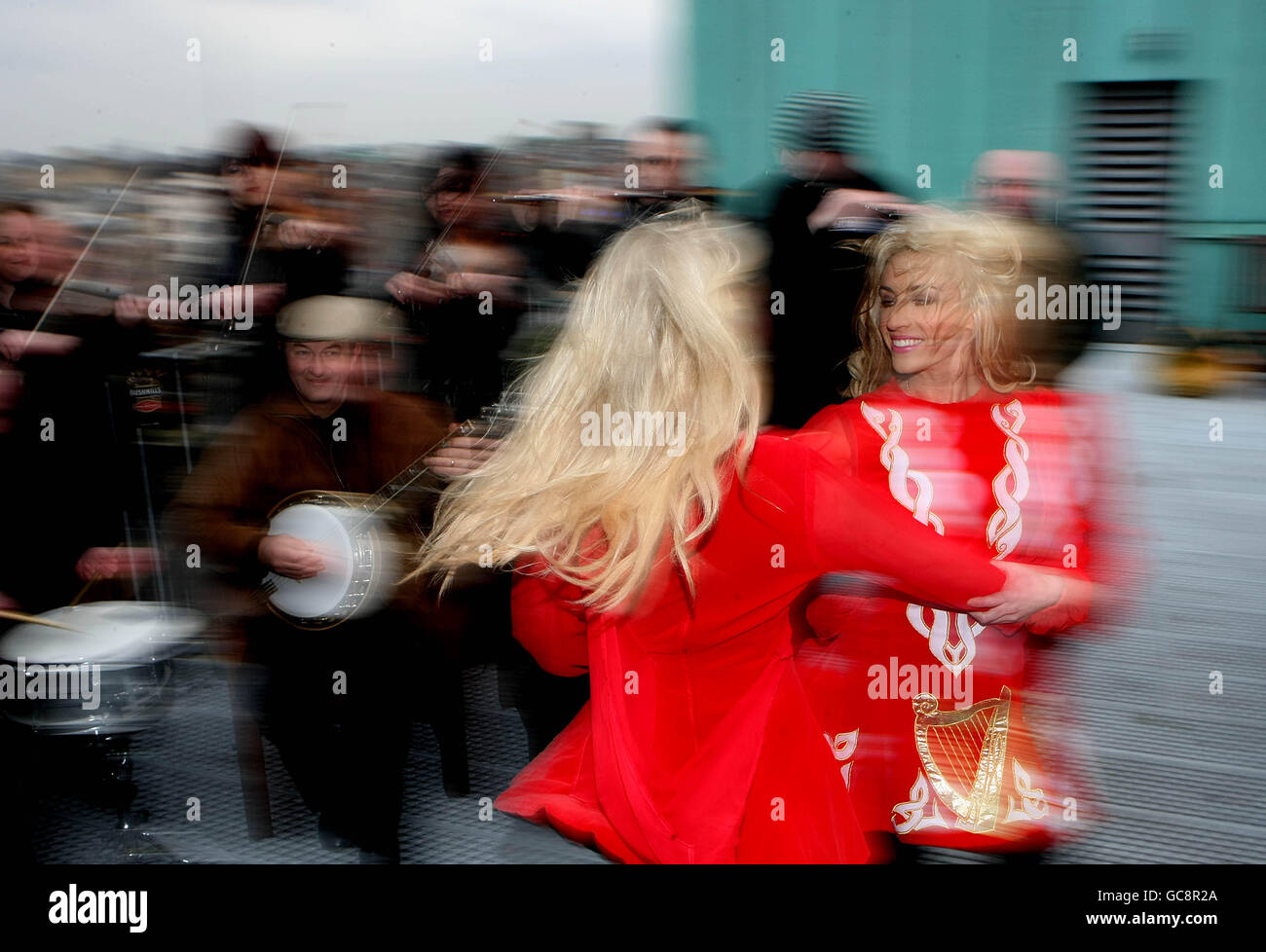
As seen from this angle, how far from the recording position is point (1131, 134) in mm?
2018

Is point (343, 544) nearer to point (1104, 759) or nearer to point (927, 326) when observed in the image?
point (927, 326)

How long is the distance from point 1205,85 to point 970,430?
2.14 feet

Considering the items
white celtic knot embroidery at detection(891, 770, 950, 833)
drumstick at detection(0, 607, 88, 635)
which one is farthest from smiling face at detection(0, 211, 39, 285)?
white celtic knot embroidery at detection(891, 770, 950, 833)

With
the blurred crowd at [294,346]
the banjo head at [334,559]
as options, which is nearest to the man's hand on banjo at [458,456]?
the blurred crowd at [294,346]

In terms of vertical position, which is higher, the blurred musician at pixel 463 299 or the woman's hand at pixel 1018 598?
the blurred musician at pixel 463 299

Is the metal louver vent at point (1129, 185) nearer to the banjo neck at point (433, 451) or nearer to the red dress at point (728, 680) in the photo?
the red dress at point (728, 680)

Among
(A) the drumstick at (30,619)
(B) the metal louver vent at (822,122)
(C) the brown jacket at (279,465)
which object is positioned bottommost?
(A) the drumstick at (30,619)

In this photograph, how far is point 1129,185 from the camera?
2.03 m

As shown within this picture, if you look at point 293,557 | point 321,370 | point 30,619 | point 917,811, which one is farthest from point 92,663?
point 917,811

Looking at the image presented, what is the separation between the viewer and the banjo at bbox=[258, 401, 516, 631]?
219 cm

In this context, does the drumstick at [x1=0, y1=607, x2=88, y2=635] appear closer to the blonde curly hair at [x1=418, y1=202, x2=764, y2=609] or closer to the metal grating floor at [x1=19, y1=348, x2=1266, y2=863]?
the metal grating floor at [x1=19, y1=348, x2=1266, y2=863]

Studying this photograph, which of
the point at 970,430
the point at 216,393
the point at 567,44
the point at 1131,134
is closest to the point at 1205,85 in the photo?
the point at 1131,134

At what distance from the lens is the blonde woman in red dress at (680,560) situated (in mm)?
1736

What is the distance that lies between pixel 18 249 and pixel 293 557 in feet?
2.37
